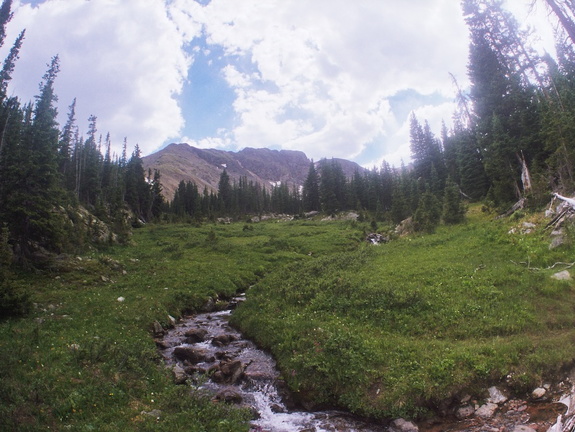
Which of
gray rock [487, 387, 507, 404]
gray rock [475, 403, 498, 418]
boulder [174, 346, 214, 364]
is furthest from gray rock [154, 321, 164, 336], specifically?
gray rock [487, 387, 507, 404]

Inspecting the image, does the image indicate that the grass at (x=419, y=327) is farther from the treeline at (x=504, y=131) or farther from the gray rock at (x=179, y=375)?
the treeline at (x=504, y=131)

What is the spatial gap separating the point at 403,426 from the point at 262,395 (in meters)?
4.81

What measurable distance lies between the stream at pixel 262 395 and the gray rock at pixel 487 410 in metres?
0.15

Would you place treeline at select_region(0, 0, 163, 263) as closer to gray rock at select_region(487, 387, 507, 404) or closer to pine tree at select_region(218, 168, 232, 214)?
gray rock at select_region(487, 387, 507, 404)

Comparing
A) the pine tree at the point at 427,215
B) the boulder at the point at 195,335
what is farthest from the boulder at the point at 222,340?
the pine tree at the point at 427,215

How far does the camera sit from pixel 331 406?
10984 mm

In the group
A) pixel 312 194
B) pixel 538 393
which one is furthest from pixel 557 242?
pixel 312 194

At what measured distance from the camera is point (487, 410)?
978 centimetres

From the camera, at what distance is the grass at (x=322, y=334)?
9.72 meters

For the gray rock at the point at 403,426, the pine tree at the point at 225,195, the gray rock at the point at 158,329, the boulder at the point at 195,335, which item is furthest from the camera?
the pine tree at the point at 225,195

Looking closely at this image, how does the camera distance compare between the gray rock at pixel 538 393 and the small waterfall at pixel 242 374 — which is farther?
the small waterfall at pixel 242 374

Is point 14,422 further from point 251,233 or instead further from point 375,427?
point 251,233

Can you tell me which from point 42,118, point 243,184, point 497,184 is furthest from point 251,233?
point 243,184

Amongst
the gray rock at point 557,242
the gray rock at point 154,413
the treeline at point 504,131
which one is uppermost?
the treeline at point 504,131
